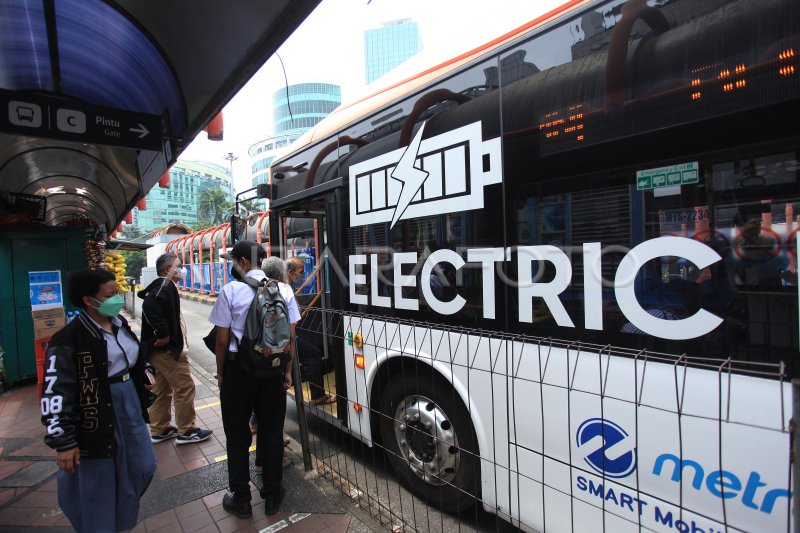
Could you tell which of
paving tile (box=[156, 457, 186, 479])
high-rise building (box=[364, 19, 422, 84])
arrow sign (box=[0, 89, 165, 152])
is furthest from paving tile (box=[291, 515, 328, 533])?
high-rise building (box=[364, 19, 422, 84])

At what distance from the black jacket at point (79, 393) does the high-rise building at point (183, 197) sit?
225 feet

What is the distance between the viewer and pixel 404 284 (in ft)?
9.94

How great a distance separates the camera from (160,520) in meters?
2.94

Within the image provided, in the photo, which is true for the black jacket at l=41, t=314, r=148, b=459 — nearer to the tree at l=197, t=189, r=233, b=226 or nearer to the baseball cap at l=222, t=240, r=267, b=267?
the baseball cap at l=222, t=240, r=267, b=267

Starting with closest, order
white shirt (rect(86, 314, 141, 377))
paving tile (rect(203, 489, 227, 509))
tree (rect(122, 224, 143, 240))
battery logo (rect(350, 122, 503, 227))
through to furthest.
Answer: white shirt (rect(86, 314, 141, 377)) → battery logo (rect(350, 122, 503, 227)) → paving tile (rect(203, 489, 227, 509)) → tree (rect(122, 224, 143, 240))

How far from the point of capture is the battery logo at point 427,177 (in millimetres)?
2486

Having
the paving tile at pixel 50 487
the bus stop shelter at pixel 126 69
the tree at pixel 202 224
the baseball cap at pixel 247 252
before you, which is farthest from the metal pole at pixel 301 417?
the tree at pixel 202 224

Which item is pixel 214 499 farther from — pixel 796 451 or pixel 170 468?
pixel 796 451

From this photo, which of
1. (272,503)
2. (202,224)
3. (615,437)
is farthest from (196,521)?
(202,224)

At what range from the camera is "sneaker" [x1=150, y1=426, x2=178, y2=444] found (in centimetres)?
426

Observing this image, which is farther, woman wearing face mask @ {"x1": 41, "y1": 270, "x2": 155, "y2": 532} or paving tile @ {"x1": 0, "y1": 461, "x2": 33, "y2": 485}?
paving tile @ {"x1": 0, "y1": 461, "x2": 33, "y2": 485}

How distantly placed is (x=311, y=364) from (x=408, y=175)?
2.08 meters

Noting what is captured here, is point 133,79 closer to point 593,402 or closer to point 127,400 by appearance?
point 127,400

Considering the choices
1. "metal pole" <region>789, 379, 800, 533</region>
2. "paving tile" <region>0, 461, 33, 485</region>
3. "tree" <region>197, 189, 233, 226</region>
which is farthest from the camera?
"tree" <region>197, 189, 233, 226</region>
